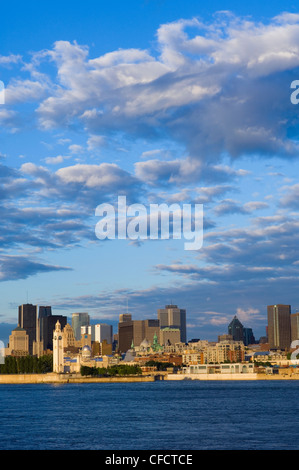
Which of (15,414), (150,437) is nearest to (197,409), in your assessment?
(15,414)

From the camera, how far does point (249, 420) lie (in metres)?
75.1

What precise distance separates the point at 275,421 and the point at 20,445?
29.2m

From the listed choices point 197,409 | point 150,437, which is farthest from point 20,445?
point 197,409

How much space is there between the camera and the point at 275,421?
73.4 m

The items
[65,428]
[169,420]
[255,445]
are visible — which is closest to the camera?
[255,445]
